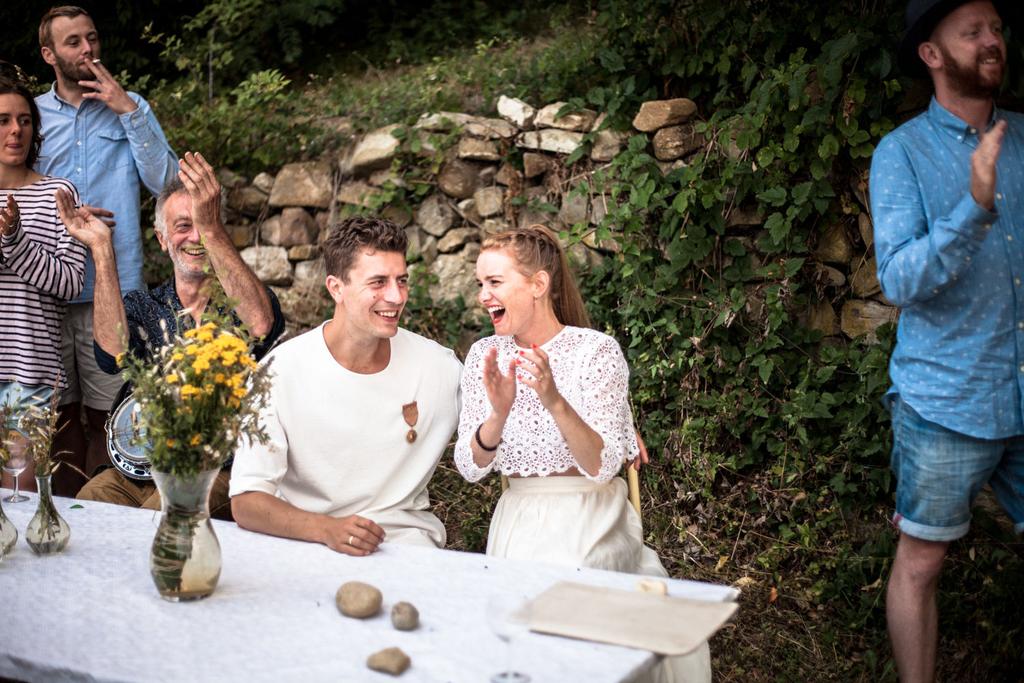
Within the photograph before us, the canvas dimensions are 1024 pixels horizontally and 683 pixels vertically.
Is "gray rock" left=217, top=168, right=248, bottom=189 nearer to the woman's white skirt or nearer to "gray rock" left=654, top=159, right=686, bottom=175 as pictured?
"gray rock" left=654, top=159, right=686, bottom=175

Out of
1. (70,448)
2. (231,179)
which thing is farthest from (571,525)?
(231,179)

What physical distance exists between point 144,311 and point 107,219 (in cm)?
80

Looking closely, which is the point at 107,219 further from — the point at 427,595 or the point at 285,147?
the point at 427,595

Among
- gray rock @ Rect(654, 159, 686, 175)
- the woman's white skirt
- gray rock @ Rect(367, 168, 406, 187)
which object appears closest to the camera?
the woman's white skirt

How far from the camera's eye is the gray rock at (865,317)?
14.5 ft

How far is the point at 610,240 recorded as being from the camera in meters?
4.94

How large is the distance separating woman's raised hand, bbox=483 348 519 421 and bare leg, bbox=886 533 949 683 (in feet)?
4.34

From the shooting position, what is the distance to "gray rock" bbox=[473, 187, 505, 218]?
17.6 ft

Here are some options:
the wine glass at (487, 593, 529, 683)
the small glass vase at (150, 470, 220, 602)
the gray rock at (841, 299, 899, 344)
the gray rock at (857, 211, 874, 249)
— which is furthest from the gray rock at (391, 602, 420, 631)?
the gray rock at (857, 211, 874, 249)

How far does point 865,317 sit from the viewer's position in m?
4.49

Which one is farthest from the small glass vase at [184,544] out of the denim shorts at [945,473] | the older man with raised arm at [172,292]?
the denim shorts at [945,473]

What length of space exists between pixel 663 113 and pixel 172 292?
234 cm

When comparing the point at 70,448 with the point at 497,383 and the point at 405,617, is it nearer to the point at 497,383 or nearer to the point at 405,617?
the point at 497,383

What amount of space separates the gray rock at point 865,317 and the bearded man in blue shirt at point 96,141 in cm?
294
